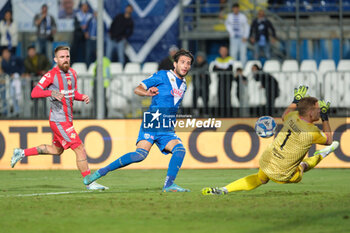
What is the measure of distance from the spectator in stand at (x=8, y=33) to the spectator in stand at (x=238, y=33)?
7.52 m

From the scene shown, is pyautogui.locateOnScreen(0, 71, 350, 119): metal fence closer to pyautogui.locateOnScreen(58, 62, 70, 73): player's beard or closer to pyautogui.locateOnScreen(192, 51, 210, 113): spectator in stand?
pyautogui.locateOnScreen(192, 51, 210, 113): spectator in stand

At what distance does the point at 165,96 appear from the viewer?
37.4ft

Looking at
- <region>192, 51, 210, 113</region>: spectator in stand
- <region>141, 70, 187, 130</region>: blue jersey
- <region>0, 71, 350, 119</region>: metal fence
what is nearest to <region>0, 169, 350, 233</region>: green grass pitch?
<region>141, 70, 187, 130</region>: blue jersey

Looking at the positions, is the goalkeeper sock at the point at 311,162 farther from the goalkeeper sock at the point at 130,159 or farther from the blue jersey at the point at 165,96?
the goalkeeper sock at the point at 130,159

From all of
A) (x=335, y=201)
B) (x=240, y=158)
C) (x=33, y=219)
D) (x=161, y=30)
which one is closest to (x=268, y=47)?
(x=161, y=30)

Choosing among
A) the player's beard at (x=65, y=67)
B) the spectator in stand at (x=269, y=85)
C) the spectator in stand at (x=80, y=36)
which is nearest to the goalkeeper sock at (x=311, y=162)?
the player's beard at (x=65, y=67)

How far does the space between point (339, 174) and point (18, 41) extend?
14315 millimetres

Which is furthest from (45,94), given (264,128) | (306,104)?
(306,104)

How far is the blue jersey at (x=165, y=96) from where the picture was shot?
11.4m

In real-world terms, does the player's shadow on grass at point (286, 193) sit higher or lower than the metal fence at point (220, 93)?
lower

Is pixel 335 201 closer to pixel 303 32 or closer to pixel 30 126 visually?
pixel 30 126

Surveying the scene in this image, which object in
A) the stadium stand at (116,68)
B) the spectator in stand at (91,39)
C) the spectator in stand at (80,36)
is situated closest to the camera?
the stadium stand at (116,68)

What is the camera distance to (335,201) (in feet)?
33.1

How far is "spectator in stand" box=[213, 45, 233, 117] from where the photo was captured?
2031 centimetres
